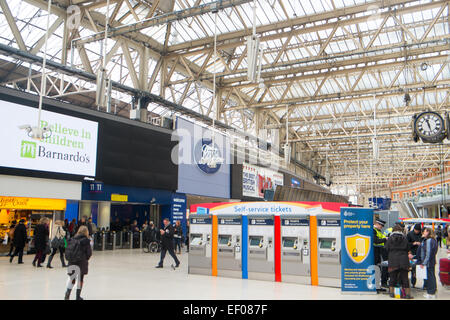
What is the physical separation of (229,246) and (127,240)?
9.01 meters

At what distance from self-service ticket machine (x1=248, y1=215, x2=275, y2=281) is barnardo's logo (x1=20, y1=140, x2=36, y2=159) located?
749 centimetres

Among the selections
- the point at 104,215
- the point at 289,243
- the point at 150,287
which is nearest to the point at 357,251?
the point at 289,243

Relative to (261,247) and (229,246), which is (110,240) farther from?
(261,247)

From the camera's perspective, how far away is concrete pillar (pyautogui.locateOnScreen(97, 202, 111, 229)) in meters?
18.7

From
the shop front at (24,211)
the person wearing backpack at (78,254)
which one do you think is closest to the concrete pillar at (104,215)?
the shop front at (24,211)

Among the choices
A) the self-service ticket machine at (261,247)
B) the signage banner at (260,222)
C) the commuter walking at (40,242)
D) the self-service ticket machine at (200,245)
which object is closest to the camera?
the self-service ticket machine at (261,247)

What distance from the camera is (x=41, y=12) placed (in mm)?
14398

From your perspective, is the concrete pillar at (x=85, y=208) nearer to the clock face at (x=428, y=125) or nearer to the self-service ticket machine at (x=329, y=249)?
the self-service ticket machine at (x=329, y=249)

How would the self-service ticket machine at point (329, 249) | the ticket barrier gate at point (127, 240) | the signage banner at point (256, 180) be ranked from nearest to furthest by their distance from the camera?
the self-service ticket machine at point (329, 249)
the ticket barrier gate at point (127, 240)
the signage banner at point (256, 180)

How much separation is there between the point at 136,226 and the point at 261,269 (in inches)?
389

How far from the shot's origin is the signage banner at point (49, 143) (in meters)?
12.0

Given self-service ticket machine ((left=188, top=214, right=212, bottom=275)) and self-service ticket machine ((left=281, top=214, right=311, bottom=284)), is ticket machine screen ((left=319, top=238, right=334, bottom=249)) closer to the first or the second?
self-service ticket machine ((left=281, top=214, right=311, bottom=284))

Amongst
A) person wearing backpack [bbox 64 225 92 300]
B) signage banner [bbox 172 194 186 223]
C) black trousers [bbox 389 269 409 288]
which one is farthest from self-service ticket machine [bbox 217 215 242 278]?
signage banner [bbox 172 194 186 223]

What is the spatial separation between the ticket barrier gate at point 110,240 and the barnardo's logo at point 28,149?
5224 millimetres
